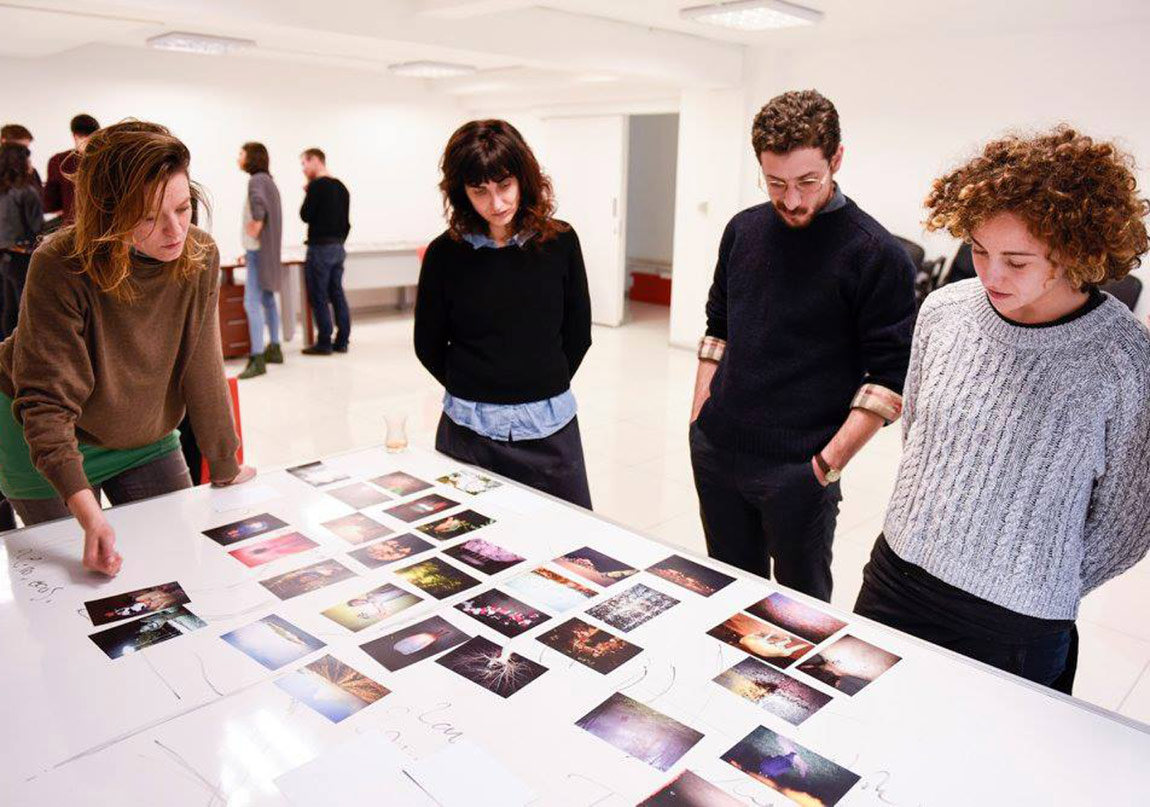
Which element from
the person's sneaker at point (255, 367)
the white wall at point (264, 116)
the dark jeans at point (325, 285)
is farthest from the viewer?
the white wall at point (264, 116)

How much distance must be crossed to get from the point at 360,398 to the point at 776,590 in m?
4.55

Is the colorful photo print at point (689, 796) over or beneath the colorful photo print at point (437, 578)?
beneath

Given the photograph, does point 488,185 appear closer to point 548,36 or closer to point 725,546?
point 725,546

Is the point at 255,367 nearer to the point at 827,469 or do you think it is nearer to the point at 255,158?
the point at 255,158

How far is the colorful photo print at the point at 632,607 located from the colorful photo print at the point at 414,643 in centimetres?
25

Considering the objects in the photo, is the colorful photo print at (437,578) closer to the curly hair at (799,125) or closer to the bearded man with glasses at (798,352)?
the bearded man with glasses at (798,352)

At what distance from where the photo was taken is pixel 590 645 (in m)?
1.39

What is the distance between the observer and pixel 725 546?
6.97 ft

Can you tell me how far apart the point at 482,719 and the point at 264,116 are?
8.25 m

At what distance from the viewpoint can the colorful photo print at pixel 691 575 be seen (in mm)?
1578

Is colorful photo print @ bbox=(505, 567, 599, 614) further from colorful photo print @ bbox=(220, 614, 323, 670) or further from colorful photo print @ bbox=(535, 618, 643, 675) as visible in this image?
colorful photo print @ bbox=(220, 614, 323, 670)

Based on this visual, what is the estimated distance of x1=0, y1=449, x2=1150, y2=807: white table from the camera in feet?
3.55

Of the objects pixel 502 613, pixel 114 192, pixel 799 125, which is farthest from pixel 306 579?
pixel 799 125

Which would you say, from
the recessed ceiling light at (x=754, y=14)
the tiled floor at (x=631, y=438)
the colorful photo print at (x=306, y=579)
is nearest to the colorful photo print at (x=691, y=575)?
the colorful photo print at (x=306, y=579)
